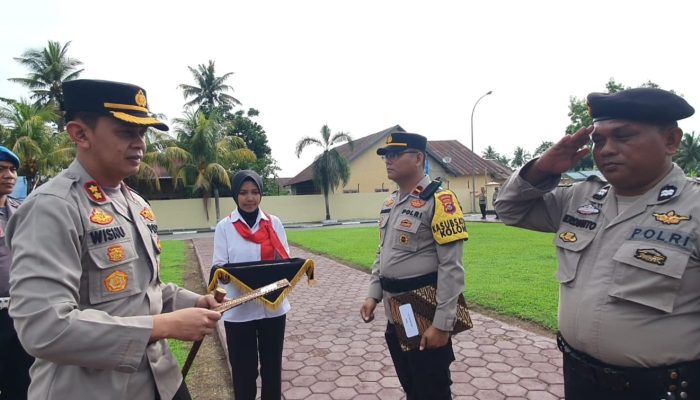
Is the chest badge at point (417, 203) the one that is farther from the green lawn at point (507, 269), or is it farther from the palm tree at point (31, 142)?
the palm tree at point (31, 142)

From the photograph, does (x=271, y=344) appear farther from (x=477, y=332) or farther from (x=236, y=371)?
(x=477, y=332)

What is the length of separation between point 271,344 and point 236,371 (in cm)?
30

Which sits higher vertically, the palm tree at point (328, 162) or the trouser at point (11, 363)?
the palm tree at point (328, 162)

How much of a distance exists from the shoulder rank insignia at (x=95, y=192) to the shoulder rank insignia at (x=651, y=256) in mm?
2178

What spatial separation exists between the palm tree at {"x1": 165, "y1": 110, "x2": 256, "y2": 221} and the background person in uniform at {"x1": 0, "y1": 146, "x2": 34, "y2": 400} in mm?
20354

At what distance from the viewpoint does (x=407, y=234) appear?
2.61 m

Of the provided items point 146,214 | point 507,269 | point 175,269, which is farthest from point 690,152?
point 146,214

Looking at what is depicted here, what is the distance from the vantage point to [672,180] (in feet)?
5.69

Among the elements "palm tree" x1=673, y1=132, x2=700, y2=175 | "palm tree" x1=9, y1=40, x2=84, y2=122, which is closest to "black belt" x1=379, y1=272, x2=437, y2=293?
"palm tree" x1=9, y1=40, x2=84, y2=122

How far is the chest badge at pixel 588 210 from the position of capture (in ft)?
6.36

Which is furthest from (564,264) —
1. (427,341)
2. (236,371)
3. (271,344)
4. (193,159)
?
(193,159)

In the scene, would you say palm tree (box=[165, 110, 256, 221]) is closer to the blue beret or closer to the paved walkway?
the paved walkway

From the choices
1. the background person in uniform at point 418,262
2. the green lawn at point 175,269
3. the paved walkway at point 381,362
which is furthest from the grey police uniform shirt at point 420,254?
the green lawn at point 175,269

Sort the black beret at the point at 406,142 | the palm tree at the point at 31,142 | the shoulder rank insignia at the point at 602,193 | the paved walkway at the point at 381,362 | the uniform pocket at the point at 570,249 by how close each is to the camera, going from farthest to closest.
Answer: the palm tree at the point at 31,142 → the paved walkway at the point at 381,362 → the black beret at the point at 406,142 → the shoulder rank insignia at the point at 602,193 → the uniform pocket at the point at 570,249
